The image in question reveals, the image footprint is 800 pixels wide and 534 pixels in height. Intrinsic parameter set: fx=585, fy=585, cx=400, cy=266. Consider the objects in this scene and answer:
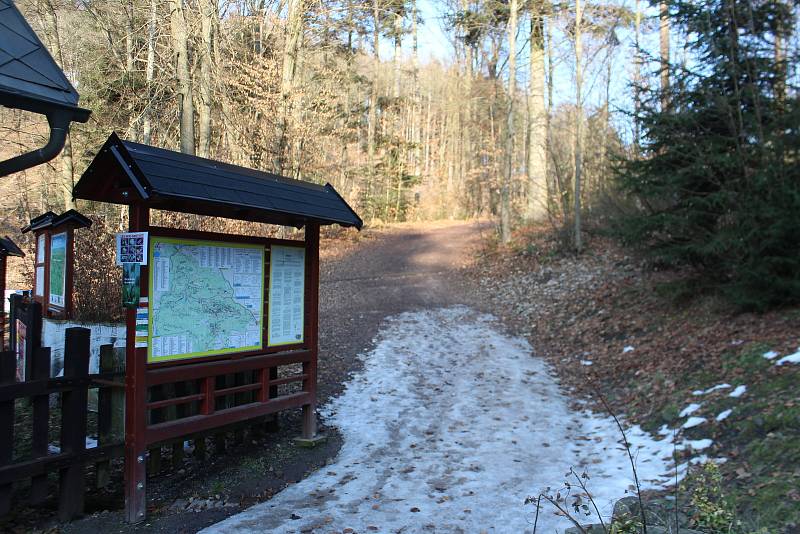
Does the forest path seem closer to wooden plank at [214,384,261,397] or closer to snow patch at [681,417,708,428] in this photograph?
snow patch at [681,417,708,428]

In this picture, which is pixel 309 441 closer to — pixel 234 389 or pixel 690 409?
pixel 234 389

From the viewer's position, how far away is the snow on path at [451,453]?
5.06m

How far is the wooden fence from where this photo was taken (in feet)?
14.5

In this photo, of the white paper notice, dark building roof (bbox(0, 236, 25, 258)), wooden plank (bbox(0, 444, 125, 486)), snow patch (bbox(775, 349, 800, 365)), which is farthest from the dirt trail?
snow patch (bbox(775, 349, 800, 365))

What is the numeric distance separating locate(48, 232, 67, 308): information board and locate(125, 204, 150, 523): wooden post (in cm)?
346

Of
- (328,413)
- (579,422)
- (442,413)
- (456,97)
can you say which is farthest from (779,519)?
(456,97)

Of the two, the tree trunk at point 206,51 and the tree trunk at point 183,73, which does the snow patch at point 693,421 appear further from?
the tree trunk at point 206,51

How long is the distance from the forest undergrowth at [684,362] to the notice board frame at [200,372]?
4.09 meters

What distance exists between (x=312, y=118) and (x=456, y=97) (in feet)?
74.5

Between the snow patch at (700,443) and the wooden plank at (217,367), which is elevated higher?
the wooden plank at (217,367)

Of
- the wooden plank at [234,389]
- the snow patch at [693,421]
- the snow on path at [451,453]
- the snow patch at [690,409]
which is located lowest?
the snow on path at [451,453]

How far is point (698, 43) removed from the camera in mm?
9586

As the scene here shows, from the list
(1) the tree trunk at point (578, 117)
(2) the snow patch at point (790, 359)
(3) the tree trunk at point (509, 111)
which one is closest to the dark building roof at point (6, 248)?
(2) the snow patch at point (790, 359)

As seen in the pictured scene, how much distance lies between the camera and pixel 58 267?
7863 millimetres
